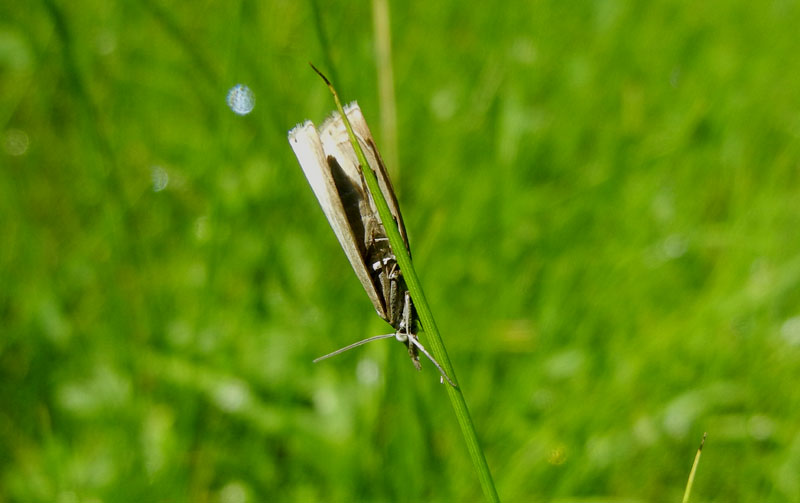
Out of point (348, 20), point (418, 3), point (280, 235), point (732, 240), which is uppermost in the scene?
point (418, 3)

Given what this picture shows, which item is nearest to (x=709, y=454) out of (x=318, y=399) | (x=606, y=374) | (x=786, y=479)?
(x=786, y=479)

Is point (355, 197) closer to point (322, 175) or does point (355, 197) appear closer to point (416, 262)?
point (322, 175)

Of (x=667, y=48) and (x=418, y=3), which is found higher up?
(x=418, y=3)

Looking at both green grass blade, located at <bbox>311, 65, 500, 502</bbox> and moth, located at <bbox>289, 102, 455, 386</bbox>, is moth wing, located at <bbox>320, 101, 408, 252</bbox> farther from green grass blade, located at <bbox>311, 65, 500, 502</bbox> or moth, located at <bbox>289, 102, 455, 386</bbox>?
green grass blade, located at <bbox>311, 65, 500, 502</bbox>

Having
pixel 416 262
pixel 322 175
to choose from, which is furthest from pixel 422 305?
pixel 416 262

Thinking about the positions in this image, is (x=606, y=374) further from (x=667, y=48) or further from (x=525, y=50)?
(x=667, y=48)

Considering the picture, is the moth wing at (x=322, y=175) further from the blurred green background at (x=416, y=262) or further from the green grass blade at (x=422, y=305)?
the blurred green background at (x=416, y=262)
